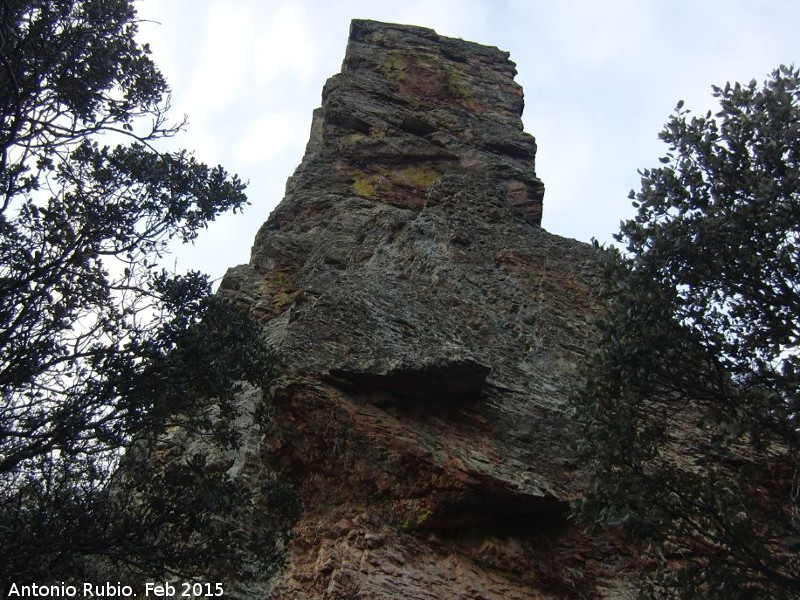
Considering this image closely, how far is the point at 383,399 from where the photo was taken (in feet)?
49.5

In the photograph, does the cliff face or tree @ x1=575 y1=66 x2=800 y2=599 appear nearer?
tree @ x1=575 y1=66 x2=800 y2=599

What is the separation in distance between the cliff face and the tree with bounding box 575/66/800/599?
7.71 ft

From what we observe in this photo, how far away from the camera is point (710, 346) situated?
1167 cm

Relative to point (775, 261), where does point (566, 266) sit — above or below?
above

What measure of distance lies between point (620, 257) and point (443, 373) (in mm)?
3975

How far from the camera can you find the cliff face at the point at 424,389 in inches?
527

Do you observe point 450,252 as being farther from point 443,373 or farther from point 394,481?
point 394,481

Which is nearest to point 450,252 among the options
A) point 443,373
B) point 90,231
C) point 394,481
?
point 443,373

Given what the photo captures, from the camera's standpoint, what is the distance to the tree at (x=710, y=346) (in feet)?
35.0

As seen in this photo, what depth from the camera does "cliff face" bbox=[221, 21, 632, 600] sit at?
1340 cm

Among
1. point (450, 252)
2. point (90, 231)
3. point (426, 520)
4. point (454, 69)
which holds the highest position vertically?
point (454, 69)

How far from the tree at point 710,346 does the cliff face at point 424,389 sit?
2.35 metres

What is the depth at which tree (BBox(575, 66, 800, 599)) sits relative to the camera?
1067 centimetres

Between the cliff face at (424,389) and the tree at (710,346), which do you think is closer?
the tree at (710,346)
